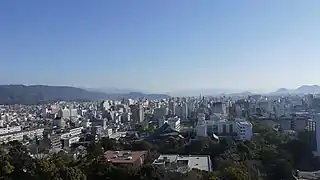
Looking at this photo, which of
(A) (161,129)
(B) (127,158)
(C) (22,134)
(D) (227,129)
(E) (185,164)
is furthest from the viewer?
(C) (22,134)

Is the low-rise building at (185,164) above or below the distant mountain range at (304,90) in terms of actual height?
below

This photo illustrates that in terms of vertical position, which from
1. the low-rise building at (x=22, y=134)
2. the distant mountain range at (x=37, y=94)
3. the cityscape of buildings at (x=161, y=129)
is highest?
the distant mountain range at (x=37, y=94)

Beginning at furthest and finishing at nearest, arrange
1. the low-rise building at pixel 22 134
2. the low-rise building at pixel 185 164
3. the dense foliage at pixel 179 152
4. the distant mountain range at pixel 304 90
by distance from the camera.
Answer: the distant mountain range at pixel 304 90 < the low-rise building at pixel 22 134 < the low-rise building at pixel 185 164 < the dense foliage at pixel 179 152

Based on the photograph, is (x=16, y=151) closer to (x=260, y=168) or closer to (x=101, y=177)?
(x=101, y=177)

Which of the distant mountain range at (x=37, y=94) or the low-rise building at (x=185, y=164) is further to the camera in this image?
the distant mountain range at (x=37, y=94)

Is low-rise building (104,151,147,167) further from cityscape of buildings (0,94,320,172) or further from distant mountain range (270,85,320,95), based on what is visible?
distant mountain range (270,85,320,95)

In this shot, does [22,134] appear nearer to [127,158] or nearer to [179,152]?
[179,152]

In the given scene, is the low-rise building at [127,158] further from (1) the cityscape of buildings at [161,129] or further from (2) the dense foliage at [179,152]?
(2) the dense foliage at [179,152]

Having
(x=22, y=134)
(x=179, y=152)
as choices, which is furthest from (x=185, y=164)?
(x=22, y=134)

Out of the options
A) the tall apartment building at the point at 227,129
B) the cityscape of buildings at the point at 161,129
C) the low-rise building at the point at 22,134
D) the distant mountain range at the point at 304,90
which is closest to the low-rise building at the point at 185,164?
the cityscape of buildings at the point at 161,129
